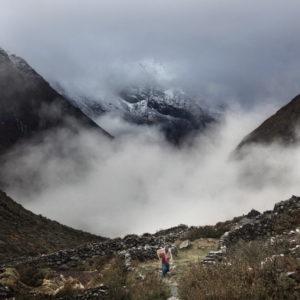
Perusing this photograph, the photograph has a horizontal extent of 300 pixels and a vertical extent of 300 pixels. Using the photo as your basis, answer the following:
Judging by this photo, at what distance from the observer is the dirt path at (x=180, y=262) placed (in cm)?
1677

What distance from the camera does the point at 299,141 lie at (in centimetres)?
12581

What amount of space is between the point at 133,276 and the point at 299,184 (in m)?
102

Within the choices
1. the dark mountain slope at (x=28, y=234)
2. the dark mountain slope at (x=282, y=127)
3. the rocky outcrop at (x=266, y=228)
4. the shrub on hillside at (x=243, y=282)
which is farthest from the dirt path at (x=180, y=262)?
the dark mountain slope at (x=282, y=127)

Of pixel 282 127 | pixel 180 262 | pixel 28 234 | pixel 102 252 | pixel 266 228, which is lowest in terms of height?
pixel 180 262

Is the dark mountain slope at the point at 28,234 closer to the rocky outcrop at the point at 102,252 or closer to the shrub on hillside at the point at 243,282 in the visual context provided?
the rocky outcrop at the point at 102,252

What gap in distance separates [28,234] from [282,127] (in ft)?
350

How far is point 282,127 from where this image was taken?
137 m

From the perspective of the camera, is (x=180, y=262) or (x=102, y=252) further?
(x=102, y=252)

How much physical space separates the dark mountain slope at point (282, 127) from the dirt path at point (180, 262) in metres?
106

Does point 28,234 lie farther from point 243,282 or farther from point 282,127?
point 282,127

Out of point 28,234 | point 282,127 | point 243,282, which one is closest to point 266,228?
point 243,282

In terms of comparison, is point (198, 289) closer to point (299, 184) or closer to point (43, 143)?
point (299, 184)

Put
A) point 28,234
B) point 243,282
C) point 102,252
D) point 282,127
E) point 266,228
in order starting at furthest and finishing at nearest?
point 282,127 → point 28,234 → point 102,252 → point 266,228 → point 243,282

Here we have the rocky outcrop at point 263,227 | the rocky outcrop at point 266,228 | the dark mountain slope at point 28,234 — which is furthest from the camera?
the dark mountain slope at point 28,234
